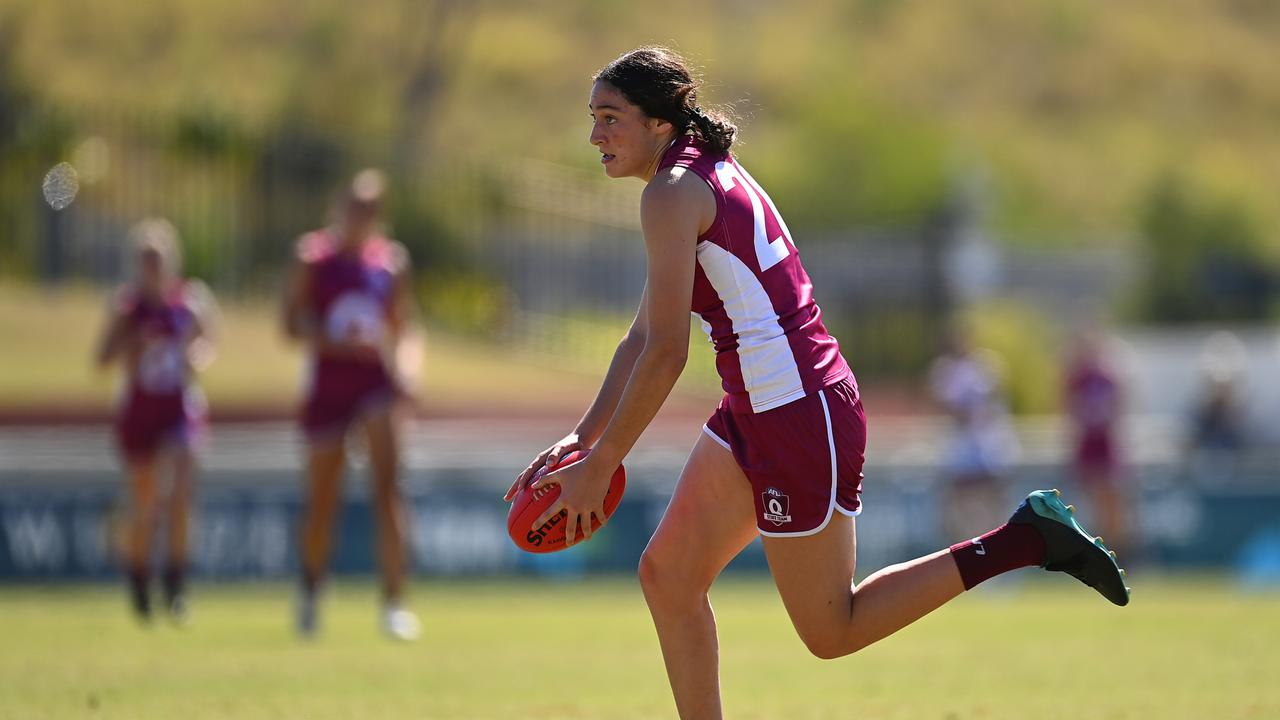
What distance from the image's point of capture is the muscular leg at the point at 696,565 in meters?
6.14

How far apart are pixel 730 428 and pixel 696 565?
1.56ft

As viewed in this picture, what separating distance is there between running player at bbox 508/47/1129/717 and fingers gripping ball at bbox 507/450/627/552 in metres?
0.04

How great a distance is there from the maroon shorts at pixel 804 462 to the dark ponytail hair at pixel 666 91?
0.93 meters

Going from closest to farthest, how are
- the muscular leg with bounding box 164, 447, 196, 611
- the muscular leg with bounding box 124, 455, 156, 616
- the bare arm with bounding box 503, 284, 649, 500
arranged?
the bare arm with bounding box 503, 284, 649, 500 → the muscular leg with bounding box 124, 455, 156, 616 → the muscular leg with bounding box 164, 447, 196, 611

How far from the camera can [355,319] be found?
12.3 metres

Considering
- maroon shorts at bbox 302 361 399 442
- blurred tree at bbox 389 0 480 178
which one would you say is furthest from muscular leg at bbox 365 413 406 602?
blurred tree at bbox 389 0 480 178

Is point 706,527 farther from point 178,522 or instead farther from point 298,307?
point 178,522

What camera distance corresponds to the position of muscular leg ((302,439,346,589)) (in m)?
12.0

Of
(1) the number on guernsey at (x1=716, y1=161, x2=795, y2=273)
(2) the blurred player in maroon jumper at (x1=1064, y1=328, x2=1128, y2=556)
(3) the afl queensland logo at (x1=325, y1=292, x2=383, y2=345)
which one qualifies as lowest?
(2) the blurred player in maroon jumper at (x1=1064, y1=328, x2=1128, y2=556)

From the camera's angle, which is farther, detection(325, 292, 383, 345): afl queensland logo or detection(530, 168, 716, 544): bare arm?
detection(325, 292, 383, 345): afl queensland logo

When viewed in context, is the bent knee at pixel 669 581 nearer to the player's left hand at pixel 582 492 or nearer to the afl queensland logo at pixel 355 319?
the player's left hand at pixel 582 492

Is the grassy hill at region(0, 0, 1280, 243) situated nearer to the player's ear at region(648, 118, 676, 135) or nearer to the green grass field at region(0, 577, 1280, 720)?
the green grass field at region(0, 577, 1280, 720)

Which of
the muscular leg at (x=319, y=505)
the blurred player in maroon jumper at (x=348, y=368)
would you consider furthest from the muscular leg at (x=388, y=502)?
the muscular leg at (x=319, y=505)

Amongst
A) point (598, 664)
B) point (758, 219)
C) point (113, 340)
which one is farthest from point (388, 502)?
point (758, 219)
